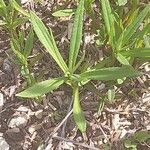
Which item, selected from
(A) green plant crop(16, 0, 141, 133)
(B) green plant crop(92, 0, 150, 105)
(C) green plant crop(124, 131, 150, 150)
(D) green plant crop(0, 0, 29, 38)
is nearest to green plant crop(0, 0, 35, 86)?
(D) green plant crop(0, 0, 29, 38)

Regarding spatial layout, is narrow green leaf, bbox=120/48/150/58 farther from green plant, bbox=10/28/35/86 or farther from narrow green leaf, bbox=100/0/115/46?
green plant, bbox=10/28/35/86

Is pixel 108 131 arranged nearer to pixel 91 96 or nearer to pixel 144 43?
pixel 91 96

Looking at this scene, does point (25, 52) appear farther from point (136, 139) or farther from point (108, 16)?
point (136, 139)

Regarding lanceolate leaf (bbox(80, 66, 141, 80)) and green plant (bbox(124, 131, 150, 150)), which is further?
green plant (bbox(124, 131, 150, 150))

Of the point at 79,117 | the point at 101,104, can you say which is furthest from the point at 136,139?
the point at 79,117

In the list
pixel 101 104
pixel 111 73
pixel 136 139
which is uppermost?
pixel 111 73

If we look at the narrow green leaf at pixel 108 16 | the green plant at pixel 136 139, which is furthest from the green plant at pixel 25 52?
the green plant at pixel 136 139

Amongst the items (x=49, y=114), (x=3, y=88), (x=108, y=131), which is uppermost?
(x=3, y=88)

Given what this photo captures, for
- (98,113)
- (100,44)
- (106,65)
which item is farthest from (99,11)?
(98,113)
